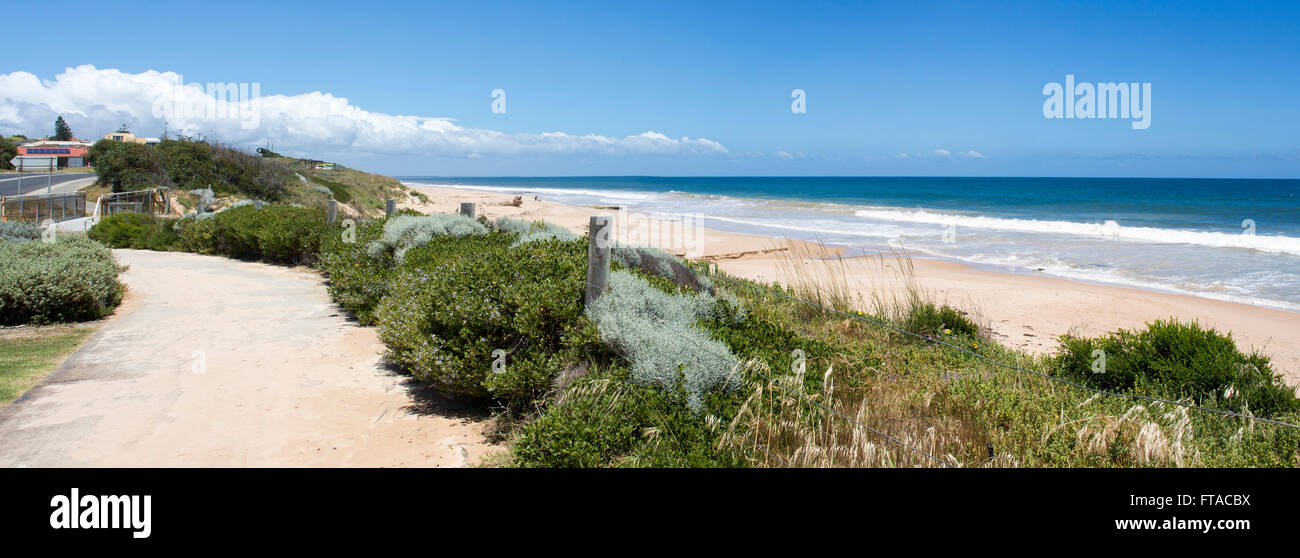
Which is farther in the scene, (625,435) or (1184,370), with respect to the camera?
(1184,370)

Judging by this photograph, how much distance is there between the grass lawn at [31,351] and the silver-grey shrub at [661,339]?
477cm

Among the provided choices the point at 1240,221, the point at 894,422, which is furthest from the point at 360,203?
the point at 1240,221

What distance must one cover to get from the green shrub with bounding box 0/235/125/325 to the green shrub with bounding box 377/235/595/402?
539cm

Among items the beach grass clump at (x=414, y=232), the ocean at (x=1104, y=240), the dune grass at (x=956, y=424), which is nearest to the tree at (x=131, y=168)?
the beach grass clump at (x=414, y=232)

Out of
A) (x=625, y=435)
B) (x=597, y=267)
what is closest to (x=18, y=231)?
(x=597, y=267)

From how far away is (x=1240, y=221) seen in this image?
34.7m

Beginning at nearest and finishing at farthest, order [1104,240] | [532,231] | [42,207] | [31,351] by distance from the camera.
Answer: [31,351] < [532,231] < [42,207] < [1104,240]

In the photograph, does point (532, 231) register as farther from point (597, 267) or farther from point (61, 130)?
point (61, 130)

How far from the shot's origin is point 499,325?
5379mm

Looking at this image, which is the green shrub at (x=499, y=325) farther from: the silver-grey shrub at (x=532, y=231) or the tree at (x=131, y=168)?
the tree at (x=131, y=168)

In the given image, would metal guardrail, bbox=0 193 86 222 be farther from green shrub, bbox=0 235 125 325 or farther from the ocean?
the ocean

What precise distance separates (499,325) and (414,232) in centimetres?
441
